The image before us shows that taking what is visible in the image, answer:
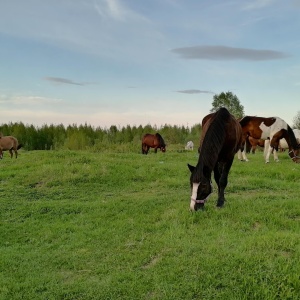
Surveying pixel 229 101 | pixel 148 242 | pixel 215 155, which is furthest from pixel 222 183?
pixel 229 101

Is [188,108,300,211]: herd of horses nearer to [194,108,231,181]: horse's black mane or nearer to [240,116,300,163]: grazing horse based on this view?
[194,108,231,181]: horse's black mane

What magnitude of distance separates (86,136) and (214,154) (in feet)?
72.3

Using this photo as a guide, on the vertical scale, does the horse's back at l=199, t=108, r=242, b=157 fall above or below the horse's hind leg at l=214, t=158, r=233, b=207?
above

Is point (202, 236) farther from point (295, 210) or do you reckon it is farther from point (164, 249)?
point (295, 210)

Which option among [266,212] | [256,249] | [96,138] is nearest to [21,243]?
[256,249]

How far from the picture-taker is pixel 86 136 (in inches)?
1078

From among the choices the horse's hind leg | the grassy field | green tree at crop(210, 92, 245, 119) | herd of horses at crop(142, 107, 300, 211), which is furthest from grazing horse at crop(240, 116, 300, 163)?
green tree at crop(210, 92, 245, 119)

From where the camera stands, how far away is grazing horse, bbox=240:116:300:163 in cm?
1276

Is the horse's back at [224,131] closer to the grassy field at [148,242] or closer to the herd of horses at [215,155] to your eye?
the herd of horses at [215,155]

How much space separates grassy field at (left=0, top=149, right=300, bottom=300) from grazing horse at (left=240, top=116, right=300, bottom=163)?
126 inches

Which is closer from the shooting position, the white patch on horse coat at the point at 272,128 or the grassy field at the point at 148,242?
the grassy field at the point at 148,242

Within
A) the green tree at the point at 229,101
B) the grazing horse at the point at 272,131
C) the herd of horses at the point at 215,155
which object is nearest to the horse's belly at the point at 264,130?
the grazing horse at the point at 272,131

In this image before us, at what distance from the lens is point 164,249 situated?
503 cm

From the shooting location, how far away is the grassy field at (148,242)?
4.12m
